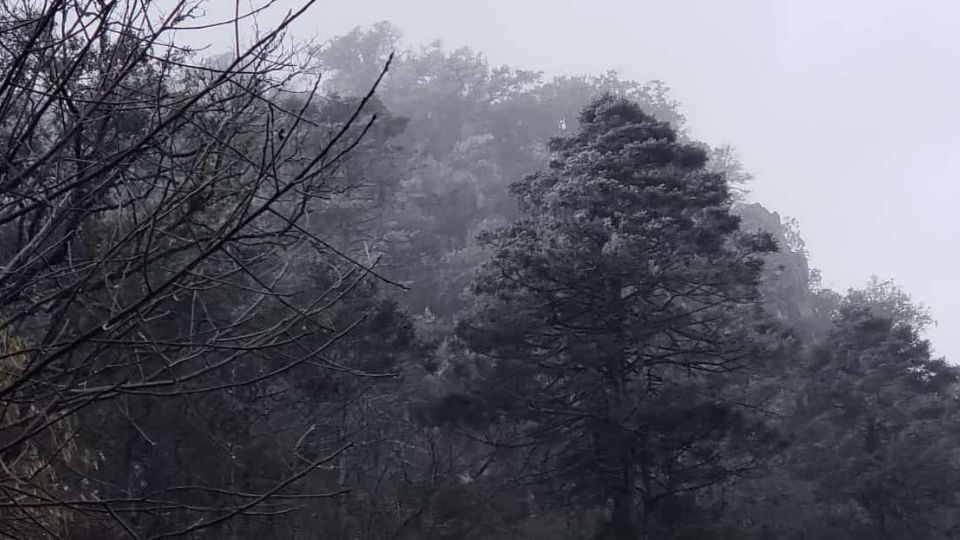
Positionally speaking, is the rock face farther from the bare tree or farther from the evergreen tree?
the bare tree

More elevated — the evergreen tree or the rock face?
the rock face

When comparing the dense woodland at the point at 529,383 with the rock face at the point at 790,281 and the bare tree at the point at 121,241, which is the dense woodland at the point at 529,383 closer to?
the bare tree at the point at 121,241

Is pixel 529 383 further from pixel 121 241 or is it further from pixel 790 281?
pixel 790 281

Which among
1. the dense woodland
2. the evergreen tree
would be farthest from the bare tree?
the evergreen tree

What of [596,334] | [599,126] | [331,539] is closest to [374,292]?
[596,334]

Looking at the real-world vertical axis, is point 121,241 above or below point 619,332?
below

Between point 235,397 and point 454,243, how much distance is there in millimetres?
18077

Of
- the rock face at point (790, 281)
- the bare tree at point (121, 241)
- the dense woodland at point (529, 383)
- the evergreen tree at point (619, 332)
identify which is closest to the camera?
the bare tree at point (121, 241)

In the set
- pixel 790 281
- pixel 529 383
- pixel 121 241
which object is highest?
pixel 790 281

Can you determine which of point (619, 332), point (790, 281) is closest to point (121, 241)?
point (619, 332)

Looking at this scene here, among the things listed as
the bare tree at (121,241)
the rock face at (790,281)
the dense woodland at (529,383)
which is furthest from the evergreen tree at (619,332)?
the rock face at (790,281)

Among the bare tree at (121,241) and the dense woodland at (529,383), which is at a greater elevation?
the dense woodland at (529,383)

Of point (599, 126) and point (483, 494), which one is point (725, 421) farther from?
point (599, 126)

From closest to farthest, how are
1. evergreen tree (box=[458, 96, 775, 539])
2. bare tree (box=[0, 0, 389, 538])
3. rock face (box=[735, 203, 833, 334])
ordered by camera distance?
1. bare tree (box=[0, 0, 389, 538])
2. evergreen tree (box=[458, 96, 775, 539])
3. rock face (box=[735, 203, 833, 334])
